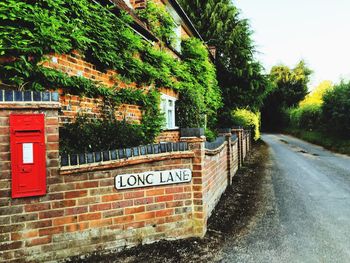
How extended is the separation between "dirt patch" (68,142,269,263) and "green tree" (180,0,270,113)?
1387 centimetres

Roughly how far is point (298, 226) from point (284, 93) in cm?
4620

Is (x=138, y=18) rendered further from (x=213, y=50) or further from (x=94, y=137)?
(x=213, y=50)

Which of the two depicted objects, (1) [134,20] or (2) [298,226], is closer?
(2) [298,226]

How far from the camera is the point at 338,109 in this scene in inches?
831

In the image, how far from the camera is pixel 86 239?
12.0ft

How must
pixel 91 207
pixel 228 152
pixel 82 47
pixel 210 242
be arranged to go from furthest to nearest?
pixel 228 152 → pixel 82 47 → pixel 210 242 → pixel 91 207

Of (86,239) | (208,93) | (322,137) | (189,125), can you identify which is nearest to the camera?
(86,239)

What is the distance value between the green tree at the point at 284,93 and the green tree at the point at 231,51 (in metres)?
27.3

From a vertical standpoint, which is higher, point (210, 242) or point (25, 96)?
point (25, 96)

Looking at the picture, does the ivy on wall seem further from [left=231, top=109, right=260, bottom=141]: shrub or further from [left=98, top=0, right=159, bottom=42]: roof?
[left=231, top=109, right=260, bottom=141]: shrub

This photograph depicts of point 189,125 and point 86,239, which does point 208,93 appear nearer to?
point 189,125

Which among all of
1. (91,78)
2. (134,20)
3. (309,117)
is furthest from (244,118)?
(309,117)

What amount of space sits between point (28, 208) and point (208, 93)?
1246 centimetres

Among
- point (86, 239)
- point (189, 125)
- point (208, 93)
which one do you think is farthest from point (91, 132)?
point (208, 93)
